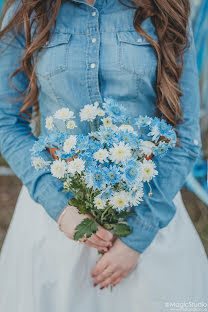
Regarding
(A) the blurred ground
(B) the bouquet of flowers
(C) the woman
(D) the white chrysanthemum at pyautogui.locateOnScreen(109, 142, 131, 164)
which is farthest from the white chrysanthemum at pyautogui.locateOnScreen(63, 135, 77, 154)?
(A) the blurred ground

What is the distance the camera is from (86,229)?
0.91m

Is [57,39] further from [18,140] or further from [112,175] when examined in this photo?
[112,175]

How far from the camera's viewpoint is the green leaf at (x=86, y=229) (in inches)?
35.1

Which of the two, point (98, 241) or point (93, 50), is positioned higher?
point (93, 50)

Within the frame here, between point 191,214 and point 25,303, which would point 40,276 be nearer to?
point 25,303

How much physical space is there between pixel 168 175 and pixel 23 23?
2.61 feet

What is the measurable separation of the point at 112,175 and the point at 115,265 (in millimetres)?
436

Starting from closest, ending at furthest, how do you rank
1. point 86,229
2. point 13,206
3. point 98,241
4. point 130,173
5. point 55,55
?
point 130,173 < point 86,229 < point 98,241 < point 55,55 < point 13,206

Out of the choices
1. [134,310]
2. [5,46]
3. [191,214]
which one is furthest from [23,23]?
[191,214]

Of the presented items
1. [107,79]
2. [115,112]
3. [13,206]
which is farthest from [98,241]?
[13,206]

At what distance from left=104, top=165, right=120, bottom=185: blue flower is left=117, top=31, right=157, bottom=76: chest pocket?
49cm

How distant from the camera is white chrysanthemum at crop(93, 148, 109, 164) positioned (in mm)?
764

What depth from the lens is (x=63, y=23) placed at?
1143 mm

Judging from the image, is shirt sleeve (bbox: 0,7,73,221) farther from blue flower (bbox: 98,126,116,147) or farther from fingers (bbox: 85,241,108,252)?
blue flower (bbox: 98,126,116,147)
